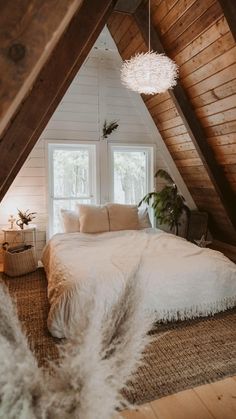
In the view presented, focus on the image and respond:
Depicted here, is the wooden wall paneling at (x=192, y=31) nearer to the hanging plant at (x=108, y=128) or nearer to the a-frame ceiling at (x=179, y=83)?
the a-frame ceiling at (x=179, y=83)

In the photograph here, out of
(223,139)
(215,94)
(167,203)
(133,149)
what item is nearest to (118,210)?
(167,203)

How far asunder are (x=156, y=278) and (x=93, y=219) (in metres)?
1.49

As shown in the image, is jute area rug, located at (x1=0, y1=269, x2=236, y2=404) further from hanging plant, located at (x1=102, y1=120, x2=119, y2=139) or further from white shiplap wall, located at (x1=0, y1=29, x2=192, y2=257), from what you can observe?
hanging plant, located at (x1=102, y1=120, x2=119, y2=139)

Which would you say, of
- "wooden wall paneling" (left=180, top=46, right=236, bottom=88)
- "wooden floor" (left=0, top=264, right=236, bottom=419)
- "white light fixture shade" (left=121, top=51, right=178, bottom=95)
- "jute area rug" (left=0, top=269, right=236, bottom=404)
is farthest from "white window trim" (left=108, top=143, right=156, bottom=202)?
"wooden floor" (left=0, top=264, right=236, bottom=419)

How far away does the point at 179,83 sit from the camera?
3.00m

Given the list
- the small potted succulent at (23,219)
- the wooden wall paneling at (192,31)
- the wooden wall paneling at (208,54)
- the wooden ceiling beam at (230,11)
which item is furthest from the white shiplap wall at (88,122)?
the wooden ceiling beam at (230,11)

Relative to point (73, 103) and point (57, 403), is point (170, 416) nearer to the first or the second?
point (57, 403)

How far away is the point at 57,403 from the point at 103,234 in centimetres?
298

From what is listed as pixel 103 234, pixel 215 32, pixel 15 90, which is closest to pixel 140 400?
pixel 15 90

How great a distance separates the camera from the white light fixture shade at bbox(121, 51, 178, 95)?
6.93 feet

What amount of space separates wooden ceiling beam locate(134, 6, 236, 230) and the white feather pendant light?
800mm

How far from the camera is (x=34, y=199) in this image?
3881 mm

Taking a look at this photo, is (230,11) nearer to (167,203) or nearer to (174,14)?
(174,14)

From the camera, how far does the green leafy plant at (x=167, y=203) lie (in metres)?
4.15
